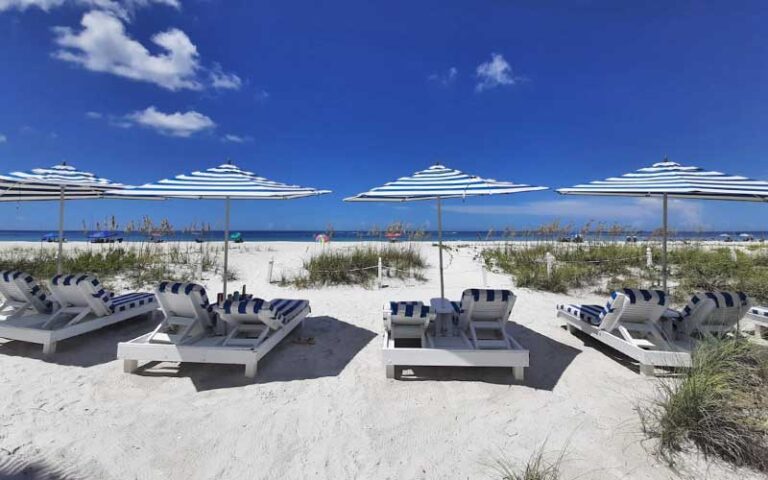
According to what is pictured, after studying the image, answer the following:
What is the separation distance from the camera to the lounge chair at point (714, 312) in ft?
12.8

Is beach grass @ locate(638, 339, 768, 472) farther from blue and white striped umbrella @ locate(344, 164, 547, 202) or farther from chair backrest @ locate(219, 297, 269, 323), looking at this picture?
chair backrest @ locate(219, 297, 269, 323)

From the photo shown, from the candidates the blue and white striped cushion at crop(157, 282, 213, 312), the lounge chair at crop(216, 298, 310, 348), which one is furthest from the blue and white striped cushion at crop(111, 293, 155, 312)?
the lounge chair at crop(216, 298, 310, 348)

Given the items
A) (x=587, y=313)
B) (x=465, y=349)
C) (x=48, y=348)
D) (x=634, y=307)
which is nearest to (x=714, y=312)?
(x=634, y=307)

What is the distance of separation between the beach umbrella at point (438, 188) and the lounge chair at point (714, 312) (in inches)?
88.7

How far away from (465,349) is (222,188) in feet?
10.1

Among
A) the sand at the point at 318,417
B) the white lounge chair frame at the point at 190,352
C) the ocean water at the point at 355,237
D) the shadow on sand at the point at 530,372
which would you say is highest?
the ocean water at the point at 355,237

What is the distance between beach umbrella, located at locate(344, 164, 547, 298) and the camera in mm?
3850

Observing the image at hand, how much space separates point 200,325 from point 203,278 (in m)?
5.47

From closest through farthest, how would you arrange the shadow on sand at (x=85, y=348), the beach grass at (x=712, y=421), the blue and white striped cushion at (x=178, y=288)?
the beach grass at (x=712, y=421) → the blue and white striped cushion at (x=178, y=288) → the shadow on sand at (x=85, y=348)

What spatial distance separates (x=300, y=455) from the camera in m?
2.51

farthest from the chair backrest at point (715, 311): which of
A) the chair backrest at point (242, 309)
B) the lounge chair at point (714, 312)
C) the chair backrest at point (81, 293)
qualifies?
the chair backrest at point (81, 293)

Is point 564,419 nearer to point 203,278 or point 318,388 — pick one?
point 318,388

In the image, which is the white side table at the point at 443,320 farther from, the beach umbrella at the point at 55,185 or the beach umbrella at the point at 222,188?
the beach umbrella at the point at 55,185

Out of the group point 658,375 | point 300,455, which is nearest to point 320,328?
point 300,455
